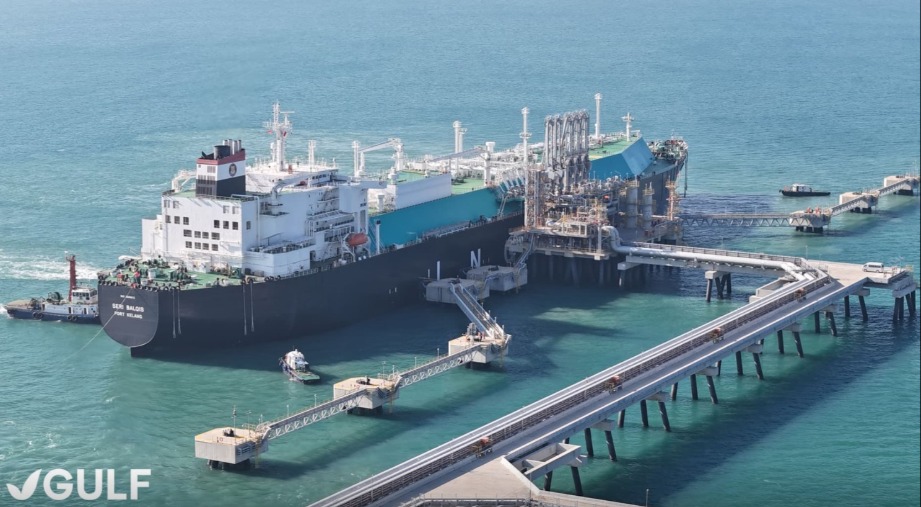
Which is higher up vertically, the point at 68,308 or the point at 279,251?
the point at 279,251

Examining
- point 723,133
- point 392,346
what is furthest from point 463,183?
point 723,133

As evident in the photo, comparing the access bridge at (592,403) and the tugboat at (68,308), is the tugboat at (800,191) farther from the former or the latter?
the tugboat at (68,308)

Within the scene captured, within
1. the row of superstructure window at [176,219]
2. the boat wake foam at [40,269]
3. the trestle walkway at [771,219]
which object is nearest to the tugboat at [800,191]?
the trestle walkway at [771,219]

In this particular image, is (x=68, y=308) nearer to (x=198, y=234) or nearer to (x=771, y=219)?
(x=198, y=234)

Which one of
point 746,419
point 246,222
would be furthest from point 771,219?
point 246,222

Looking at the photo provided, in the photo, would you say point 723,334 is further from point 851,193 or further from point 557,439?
point 851,193

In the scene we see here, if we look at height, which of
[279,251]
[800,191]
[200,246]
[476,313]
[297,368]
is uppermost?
[800,191]
